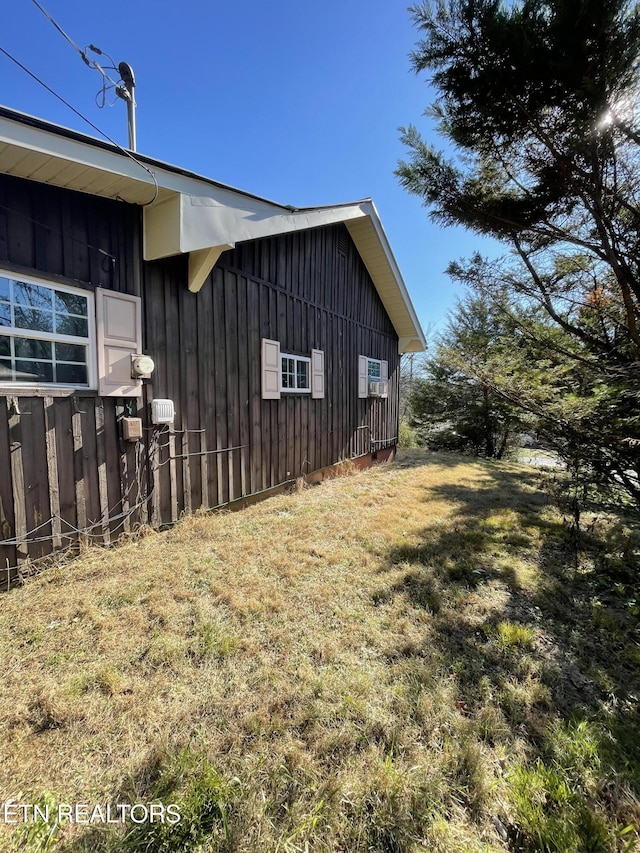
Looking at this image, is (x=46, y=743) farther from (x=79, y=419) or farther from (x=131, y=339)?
(x=131, y=339)

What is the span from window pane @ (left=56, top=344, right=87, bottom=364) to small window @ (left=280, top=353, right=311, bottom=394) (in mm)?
2845

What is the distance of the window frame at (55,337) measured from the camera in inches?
101

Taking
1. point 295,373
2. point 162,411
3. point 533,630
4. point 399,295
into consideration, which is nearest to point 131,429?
point 162,411

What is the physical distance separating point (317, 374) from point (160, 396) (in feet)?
10.8

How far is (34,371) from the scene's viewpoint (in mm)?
2738

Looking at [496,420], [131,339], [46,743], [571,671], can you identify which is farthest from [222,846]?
[496,420]

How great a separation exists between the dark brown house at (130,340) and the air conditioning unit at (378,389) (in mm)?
3288

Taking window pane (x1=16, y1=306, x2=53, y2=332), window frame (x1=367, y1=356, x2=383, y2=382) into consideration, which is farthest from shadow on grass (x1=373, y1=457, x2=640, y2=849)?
window frame (x1=367, y1=356, x2=383, y2=382)

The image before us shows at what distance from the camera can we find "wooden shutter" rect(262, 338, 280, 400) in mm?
5020

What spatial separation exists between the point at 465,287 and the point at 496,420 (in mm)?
8607

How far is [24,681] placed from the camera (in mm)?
1781

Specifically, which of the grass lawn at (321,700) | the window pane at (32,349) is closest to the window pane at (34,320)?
the window pane at (32,349)

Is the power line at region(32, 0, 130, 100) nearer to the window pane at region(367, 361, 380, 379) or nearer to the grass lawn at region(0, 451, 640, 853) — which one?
the grass lawn at region(0, 451, 640, 853)

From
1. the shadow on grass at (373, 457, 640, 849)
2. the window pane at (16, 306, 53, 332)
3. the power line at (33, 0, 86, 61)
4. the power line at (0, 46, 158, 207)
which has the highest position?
the power line at (33, 0, 86, 61)
